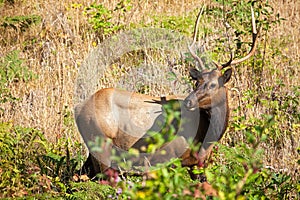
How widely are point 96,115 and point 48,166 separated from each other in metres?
0.88

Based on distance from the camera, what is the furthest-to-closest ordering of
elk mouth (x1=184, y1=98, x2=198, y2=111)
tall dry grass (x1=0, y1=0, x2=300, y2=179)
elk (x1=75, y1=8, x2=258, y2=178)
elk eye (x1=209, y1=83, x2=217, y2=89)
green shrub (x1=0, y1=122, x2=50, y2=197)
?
1. tall dry grass (x1=0, y1=0, x2=300, y2=179)
2. elk (x1=75, y1=8, x2=258, y2=178)
3. elk eye (x1=209, y1=83, x2=217, y2=89)
4. elk mouth (x1=184, y1=98, x2=198, y2=111)
5. green shrub (x1=0, y1=122, x2=50, y2=197)

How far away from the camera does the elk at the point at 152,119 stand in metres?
6.37

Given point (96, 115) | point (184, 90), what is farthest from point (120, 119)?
point (184, 90)

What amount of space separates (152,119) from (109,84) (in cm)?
254

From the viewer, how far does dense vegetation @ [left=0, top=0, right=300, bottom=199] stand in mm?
5621

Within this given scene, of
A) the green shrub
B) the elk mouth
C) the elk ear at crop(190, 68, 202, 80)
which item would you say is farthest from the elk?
the green shrub

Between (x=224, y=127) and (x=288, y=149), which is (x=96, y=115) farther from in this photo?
(x=288, y=149)

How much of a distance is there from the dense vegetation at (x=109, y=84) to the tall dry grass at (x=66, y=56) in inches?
0.8

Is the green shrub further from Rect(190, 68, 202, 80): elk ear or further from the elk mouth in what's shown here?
Rect(190, 68, 202, 80): elk ear

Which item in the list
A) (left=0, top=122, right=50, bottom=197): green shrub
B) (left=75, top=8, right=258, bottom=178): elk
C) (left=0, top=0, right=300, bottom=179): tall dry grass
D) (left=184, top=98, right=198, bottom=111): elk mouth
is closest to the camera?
(left=0, top=122, right=50, bottom=197): green shrub

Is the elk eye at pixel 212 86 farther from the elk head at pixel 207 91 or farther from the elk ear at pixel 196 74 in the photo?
the elk ear at pixel 196 74

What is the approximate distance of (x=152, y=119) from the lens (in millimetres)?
6609

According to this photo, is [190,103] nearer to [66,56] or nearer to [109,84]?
[109,84]

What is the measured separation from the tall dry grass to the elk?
78 cm
